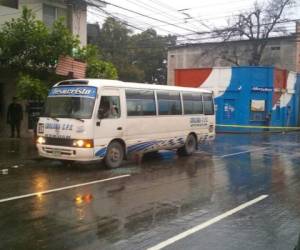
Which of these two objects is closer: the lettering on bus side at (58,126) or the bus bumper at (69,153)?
the bus bumper at (69,153)

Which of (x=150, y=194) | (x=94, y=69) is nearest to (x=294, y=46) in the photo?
(x=94, y=69)

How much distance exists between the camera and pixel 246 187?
11.3 meters

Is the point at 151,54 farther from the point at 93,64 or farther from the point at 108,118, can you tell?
the point at 108,118

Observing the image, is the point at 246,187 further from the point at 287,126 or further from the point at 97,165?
the point at 287,126

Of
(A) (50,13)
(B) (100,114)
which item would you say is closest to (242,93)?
(A) (50,13)

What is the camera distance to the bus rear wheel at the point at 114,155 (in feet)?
45.8

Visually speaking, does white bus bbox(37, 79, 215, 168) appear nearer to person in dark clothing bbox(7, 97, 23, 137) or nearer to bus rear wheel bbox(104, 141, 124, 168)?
bus rear wheel bbox(104, 141, 124, 168)

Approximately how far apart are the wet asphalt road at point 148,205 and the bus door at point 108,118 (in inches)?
36.3

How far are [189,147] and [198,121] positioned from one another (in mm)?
1043

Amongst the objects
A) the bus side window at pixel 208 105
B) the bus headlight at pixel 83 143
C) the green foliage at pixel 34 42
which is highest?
the green foliage at pixel 34 42

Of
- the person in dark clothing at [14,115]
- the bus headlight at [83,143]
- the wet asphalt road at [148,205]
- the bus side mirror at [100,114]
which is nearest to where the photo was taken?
the wet asphalt road at [148,205]

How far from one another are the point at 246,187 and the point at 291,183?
139cm

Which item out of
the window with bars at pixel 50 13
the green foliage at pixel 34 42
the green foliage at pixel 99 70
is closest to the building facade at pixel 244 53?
the window with bars at pixel 50 13

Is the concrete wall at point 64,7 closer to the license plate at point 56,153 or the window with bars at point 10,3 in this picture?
the window with bars at point 10,3
